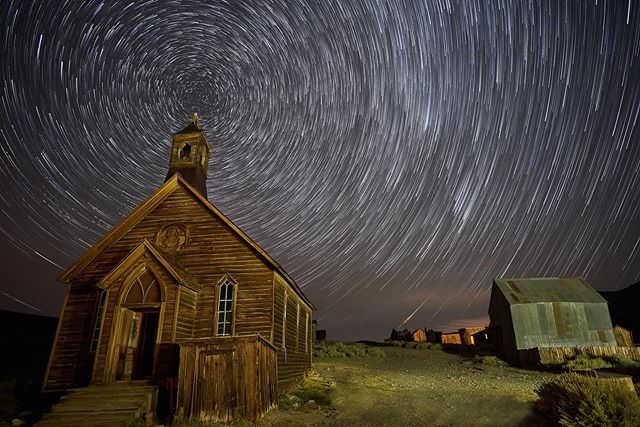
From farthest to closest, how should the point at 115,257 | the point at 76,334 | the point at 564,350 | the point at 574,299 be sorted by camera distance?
the point at 574,299 < the point at 564,350 < the point at 115,257 < the point at 76,334

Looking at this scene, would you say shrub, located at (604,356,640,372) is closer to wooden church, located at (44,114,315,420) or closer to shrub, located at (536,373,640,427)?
shrub, located at (536,373,640,427)

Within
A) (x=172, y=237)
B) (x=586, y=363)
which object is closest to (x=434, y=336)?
(x=586, y=363)

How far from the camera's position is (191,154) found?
18609mm

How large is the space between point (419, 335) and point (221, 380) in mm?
40156

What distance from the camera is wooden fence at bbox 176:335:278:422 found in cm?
938

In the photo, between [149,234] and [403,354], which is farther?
[403,354]

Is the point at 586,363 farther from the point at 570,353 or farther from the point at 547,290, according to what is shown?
the point at 547,290

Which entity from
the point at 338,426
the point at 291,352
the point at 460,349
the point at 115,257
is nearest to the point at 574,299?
the point at 460,349

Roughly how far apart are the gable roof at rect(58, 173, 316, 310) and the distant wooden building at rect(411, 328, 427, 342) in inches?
1330

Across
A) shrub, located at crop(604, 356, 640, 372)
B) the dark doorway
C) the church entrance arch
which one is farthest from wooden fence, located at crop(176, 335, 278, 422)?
shrub, located at crop(604, 356, 640, 372)

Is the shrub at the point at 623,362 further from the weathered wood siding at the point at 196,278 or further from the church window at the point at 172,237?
the church window at the point at 172,237

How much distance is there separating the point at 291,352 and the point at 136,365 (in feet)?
19.3

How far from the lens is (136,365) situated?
13719 mm

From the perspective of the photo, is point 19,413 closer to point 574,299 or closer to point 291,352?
point 291,352
